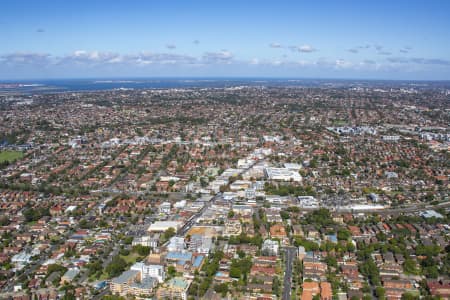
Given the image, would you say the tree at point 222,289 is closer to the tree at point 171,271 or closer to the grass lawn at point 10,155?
the tree at point 171,271

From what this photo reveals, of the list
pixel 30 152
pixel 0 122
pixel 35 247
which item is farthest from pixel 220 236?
pixel 0 122

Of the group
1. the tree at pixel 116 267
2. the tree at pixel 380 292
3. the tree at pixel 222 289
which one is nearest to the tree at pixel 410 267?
the tree at pixel 380 292

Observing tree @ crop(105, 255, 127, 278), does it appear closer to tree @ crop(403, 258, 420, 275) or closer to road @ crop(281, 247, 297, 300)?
road @ crop(281, 247, 297, 300)

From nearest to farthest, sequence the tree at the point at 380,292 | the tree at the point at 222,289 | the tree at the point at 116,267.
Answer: the tree at the point at 380,292, the tree at the point at 222,289, the tree at the point at 116,267

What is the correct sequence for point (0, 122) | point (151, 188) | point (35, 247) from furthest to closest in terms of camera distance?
point (0, 122), point (151, 188), point (35, 247)

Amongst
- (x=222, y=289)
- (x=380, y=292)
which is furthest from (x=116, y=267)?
(x=380, y=292)

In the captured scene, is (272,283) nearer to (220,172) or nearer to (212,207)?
(212,207)

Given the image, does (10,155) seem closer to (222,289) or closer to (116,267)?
(116,267)
